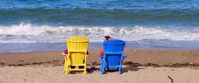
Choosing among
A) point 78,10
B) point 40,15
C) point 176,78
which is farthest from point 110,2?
Answer: point 176,78

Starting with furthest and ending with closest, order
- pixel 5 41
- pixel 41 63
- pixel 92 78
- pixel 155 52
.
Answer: pixel 5 41, pixel 155 52, pixel 41 63, pixel 92 78

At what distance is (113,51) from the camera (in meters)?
12.2

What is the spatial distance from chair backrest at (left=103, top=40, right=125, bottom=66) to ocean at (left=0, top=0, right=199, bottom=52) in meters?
5.20

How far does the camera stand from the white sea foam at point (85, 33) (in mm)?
19875

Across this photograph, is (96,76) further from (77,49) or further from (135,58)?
(135,58)

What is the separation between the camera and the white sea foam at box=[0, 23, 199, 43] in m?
19.9

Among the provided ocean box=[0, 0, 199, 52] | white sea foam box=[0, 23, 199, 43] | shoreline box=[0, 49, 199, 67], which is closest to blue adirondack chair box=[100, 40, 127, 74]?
shoreline box=[0, 49, 199, 67]

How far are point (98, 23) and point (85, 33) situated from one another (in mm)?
3692

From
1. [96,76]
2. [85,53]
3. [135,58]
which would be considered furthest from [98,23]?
[96,76]

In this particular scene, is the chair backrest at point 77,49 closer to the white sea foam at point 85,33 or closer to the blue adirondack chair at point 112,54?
the blue adirondack chair at point 112,54

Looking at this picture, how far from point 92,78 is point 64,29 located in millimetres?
11480

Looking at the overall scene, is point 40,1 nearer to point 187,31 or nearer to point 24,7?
point 24,7

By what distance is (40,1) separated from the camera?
32.5m

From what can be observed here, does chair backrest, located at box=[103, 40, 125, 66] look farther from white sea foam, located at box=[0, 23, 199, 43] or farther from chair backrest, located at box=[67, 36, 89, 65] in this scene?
white sea foam, located at box=[0, 23, 199, 43]
